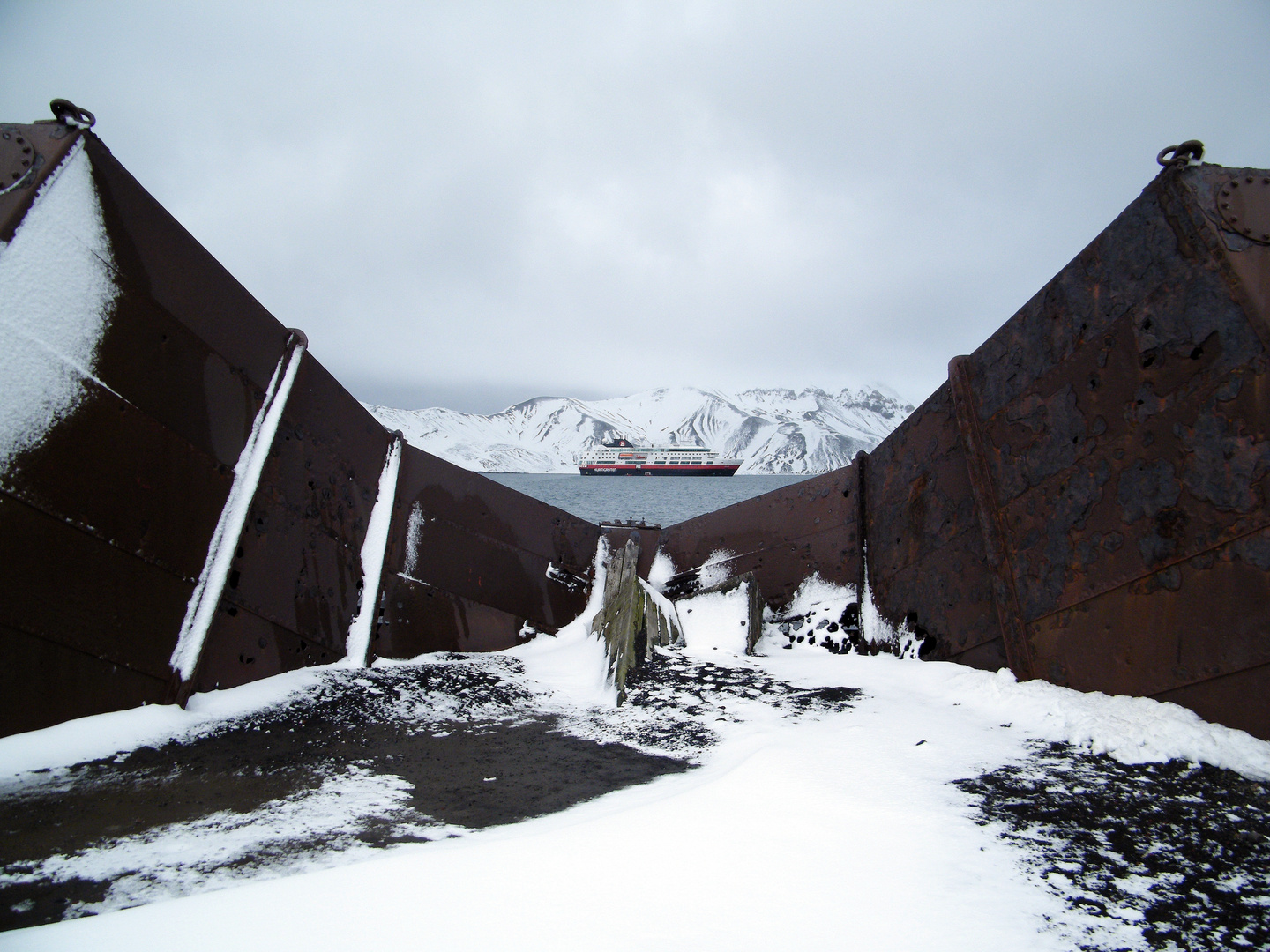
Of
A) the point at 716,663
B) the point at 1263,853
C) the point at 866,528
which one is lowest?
the point at 1263,853

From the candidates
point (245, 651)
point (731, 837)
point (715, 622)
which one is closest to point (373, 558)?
point (245, 651)

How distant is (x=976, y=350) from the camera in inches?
158

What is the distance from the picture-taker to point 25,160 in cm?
266

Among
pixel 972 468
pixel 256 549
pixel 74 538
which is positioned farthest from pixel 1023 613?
pixel 74 538

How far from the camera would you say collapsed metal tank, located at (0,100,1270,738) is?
2.51m

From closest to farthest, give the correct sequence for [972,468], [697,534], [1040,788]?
[1040,788], [972,468], [697,534]

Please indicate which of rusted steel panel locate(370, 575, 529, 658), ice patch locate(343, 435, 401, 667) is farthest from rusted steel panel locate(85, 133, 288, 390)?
rusted steel panel locate(370, 575, 529, 658)

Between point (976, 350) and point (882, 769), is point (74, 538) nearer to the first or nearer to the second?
point (882, 769)

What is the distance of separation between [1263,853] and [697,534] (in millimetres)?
5288

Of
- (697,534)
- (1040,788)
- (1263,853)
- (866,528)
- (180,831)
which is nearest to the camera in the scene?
(1263,853)

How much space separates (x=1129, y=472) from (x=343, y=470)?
4582 millimetres

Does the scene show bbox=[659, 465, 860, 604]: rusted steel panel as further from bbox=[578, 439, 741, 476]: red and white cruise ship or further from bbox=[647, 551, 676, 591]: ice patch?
bbox=[578, 439, 741, 476]: red and white cruise ship

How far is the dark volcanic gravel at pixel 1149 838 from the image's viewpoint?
59.6 inches

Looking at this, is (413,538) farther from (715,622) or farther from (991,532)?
(991,532)
